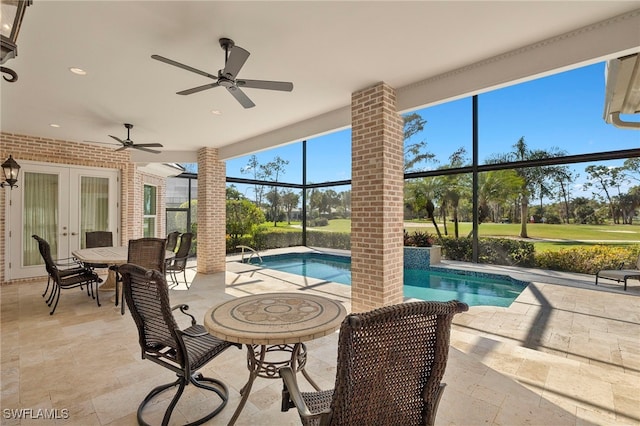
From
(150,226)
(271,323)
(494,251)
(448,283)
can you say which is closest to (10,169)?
(150,226)

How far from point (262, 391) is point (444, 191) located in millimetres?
8277

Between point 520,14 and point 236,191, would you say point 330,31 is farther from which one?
point 236,191

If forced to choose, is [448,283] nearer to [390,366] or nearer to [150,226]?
[390,366]

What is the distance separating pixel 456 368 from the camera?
2.65 metres

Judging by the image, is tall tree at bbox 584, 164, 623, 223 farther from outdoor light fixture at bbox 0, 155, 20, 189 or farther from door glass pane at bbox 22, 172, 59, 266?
door glass pane at bbox 22, 172, 59, 266

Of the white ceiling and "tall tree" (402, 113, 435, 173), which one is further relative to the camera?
"tall tree" (402, 113, 435, 173)

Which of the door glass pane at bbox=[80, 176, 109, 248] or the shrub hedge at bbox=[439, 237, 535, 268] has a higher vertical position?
the door glass pane at bbox=[80, 176, 109, 248]

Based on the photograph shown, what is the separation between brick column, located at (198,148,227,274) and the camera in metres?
6.82

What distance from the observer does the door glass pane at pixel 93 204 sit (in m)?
6.70

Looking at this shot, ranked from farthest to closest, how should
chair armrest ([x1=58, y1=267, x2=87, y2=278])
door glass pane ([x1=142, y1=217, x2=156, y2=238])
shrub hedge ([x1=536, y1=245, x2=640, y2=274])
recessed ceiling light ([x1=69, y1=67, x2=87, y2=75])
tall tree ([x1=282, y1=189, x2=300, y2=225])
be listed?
1. tall tree ([x1=282, y1=189, x2=300, y2=225])
2. door glass pane ([x1=142, y1=217, x2=156, y2=238])
3. shrub hedge ([x1=536, y1=245, x2=640, y2=274])
4. chair armrest ([x1=58, y1=267, x2=87, y2=278])
5. recessed ceiling light ([x1=69, y1=67, x2=87, y2=75])

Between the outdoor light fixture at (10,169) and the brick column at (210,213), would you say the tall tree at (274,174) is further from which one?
the outdoor light fixture at (10,169)

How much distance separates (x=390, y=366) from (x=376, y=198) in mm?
2683

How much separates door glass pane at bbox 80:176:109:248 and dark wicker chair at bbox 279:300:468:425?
299 inches

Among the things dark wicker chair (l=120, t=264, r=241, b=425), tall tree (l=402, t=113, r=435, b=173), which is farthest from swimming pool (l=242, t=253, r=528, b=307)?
Answer: dark wicker chair (l=120, t=264, r=241, b=425)
